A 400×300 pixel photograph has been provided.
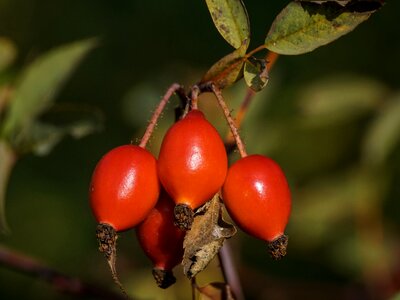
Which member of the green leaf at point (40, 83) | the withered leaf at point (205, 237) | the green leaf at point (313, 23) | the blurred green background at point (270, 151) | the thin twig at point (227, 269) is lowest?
the blurred green background at point (270, 151)

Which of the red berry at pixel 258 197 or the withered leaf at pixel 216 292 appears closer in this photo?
the red berry at pixel 258 197

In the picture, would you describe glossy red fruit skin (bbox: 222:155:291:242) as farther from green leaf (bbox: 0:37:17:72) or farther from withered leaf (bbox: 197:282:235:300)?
green leaf (bbox: 0:37:17:72)

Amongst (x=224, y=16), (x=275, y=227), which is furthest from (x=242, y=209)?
(x=224, y=16)

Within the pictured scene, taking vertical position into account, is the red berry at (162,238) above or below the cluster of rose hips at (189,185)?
below

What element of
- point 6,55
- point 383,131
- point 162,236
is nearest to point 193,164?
point 162,236

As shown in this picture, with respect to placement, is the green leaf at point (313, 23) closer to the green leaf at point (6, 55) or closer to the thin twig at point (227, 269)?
the thin twig at point (227, 269)

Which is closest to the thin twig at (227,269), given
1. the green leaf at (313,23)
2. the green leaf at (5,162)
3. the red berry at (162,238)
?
the red berry at (162,238)

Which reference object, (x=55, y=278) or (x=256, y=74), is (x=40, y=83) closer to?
(x=55, y=278)

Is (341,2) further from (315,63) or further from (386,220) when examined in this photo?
(315,63)
